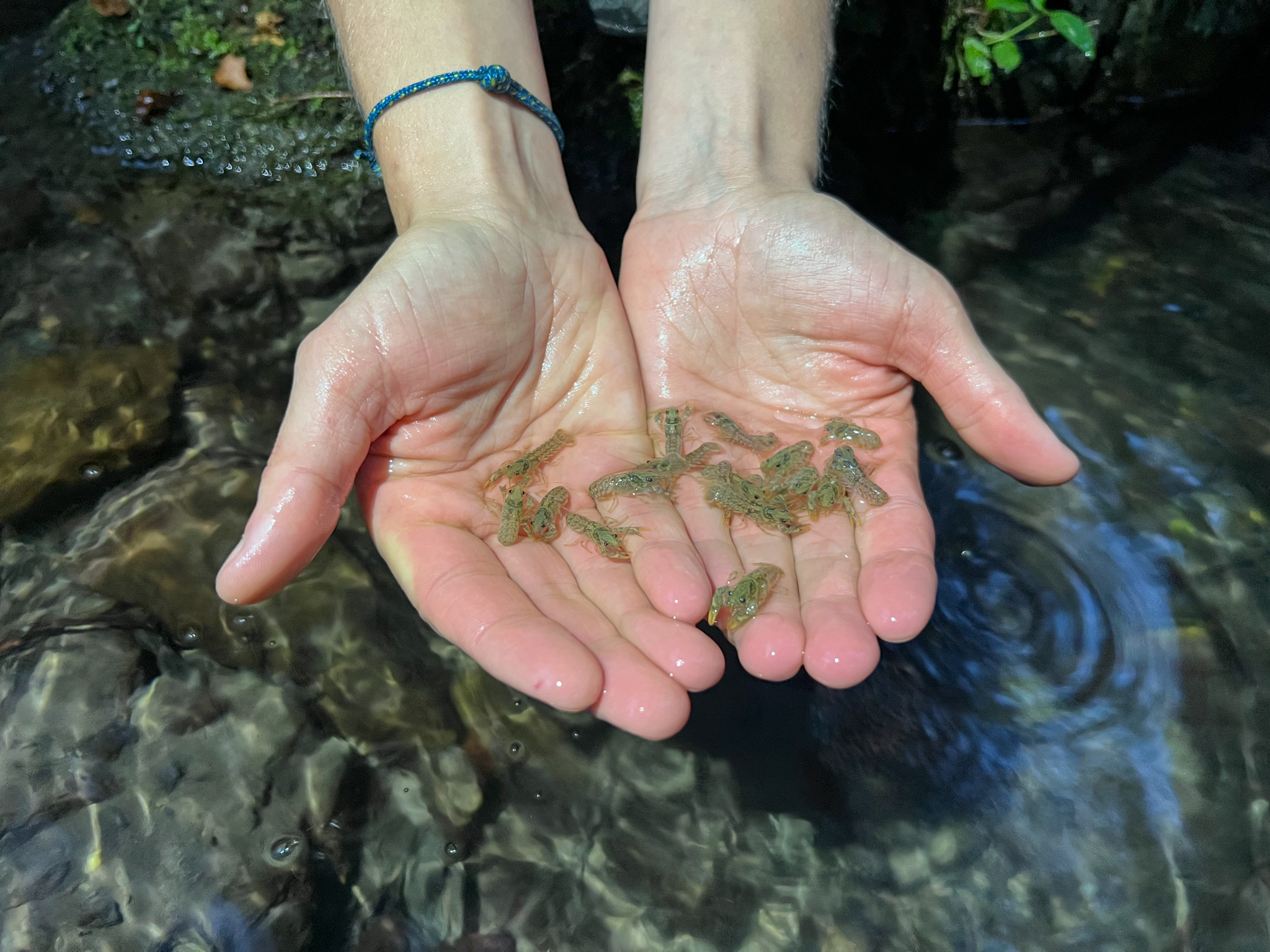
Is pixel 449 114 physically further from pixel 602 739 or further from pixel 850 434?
pixel 602 739

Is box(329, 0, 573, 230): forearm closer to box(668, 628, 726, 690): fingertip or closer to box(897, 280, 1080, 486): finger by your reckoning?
box(897, 280, 1080, 486): finger

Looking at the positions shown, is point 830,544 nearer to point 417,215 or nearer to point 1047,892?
point 1047,892

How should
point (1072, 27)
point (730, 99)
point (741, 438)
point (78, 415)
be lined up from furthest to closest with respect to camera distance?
1. point (1072, 27)
2. point (78, 415)
3. point (730, 99)
4. point (741, 438)

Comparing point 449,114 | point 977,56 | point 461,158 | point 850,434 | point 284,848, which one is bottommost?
point 284,848

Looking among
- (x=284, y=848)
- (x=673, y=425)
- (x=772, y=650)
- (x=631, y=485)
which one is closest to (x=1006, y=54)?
(x=673, y=425)

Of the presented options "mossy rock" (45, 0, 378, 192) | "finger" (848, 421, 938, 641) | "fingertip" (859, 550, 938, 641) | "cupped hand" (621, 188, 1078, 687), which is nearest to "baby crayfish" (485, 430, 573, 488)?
"cupped hand" (621, 188, 1078, 687)
